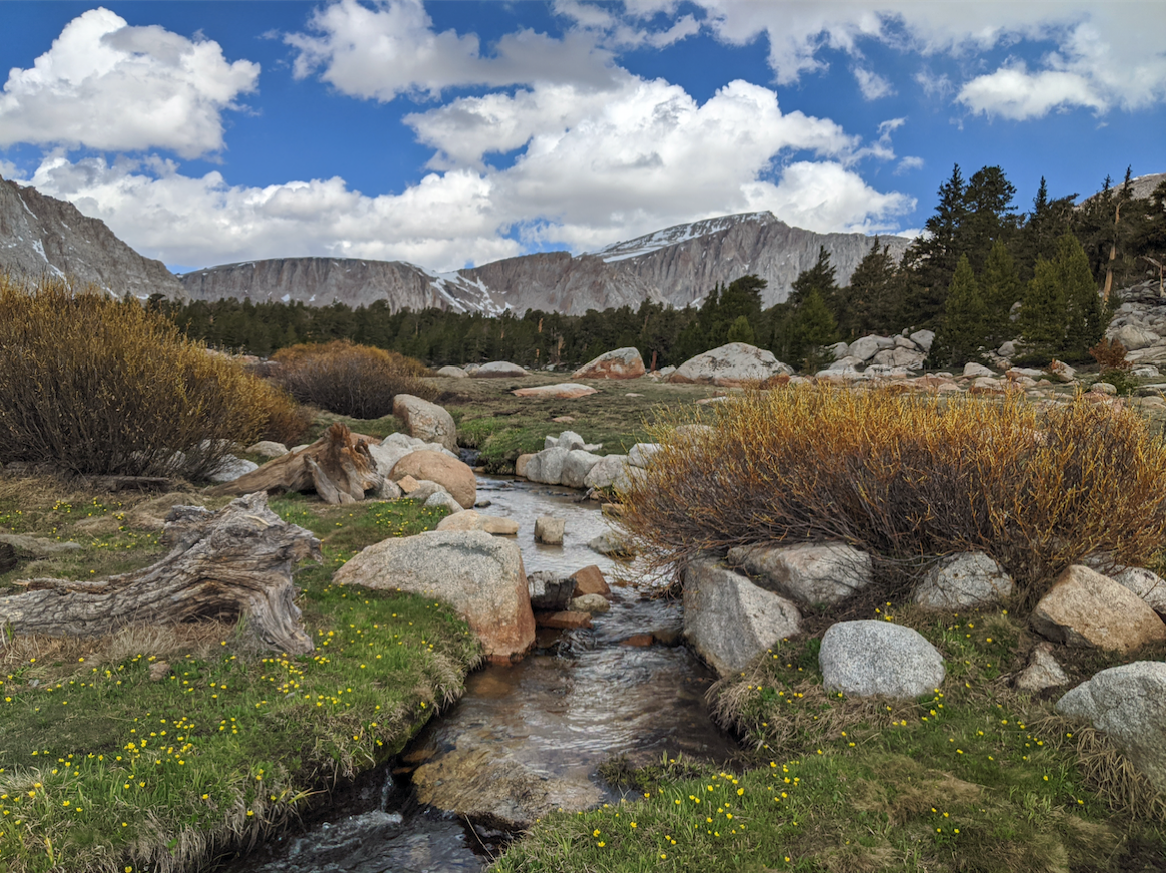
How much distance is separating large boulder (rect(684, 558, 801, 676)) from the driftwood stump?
9.48 metres

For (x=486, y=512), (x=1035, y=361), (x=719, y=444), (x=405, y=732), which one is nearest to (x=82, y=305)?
(x=486, y=512)

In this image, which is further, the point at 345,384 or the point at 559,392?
the point at 559,392

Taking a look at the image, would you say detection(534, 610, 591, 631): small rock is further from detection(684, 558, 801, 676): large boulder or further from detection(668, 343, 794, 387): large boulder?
detection(668, 343, 794, 387): large boulder

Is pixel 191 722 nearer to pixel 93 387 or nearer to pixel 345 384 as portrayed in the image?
pixel 93 387

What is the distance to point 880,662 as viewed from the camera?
7043 millimetres

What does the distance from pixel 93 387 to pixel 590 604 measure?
Result: 35.8 ft

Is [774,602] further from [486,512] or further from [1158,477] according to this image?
[486,512]

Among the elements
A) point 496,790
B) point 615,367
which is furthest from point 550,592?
point 615,367

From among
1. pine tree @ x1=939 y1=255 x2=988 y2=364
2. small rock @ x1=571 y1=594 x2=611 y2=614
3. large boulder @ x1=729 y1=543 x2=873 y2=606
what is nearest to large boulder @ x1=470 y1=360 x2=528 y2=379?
pine tree @ x1=939 y1=255 x2=988 y2=364

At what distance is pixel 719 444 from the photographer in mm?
10406

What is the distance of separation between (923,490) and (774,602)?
242cm

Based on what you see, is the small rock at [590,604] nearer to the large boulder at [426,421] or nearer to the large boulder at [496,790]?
the large boulder at [496,790]

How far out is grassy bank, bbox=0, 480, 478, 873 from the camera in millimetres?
4906

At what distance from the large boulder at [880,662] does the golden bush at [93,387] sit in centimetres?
1394
